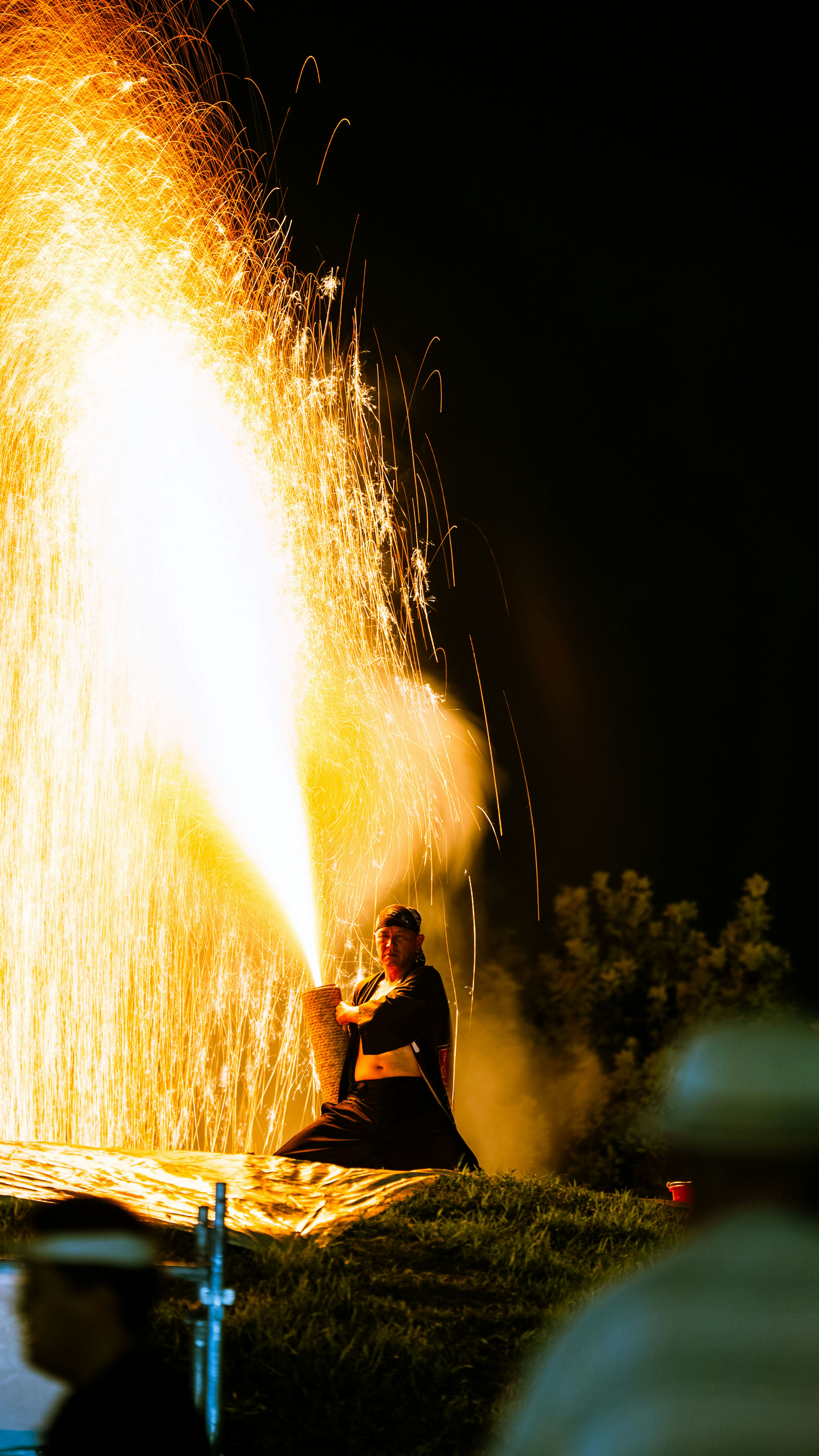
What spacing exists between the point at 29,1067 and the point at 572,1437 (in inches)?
530

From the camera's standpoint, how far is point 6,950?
1408cm

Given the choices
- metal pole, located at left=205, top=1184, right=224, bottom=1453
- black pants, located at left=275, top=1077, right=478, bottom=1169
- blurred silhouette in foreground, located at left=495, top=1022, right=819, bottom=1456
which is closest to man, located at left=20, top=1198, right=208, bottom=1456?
blurred silhouette in foreground, located at left=495, top=1022, right=819, bottom=1456

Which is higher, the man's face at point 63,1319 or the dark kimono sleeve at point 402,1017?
the dark kimono sleeve at point 402,1017

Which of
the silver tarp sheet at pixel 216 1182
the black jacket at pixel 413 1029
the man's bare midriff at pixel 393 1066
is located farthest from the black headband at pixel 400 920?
the silver tarp sheet at pixel 216 1182

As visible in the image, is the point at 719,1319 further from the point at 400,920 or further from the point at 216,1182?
the point at 400,920

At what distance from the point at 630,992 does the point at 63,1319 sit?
21.1 meters

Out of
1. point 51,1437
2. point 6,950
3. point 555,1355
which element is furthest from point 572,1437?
point 6,950

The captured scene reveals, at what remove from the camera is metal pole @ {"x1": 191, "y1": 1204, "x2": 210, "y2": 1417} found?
4.61 m

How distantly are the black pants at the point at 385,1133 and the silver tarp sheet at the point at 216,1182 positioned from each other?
269 millimetres

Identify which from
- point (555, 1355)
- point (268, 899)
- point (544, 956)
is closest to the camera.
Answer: point (555, 1355)

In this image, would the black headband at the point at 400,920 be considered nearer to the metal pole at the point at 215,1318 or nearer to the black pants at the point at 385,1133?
the black pants at the point at 385,1133

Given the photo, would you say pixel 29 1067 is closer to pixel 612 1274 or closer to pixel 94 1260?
pixel 612 1274

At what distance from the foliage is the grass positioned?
1477 cm

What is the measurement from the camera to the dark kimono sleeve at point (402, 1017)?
876cm
